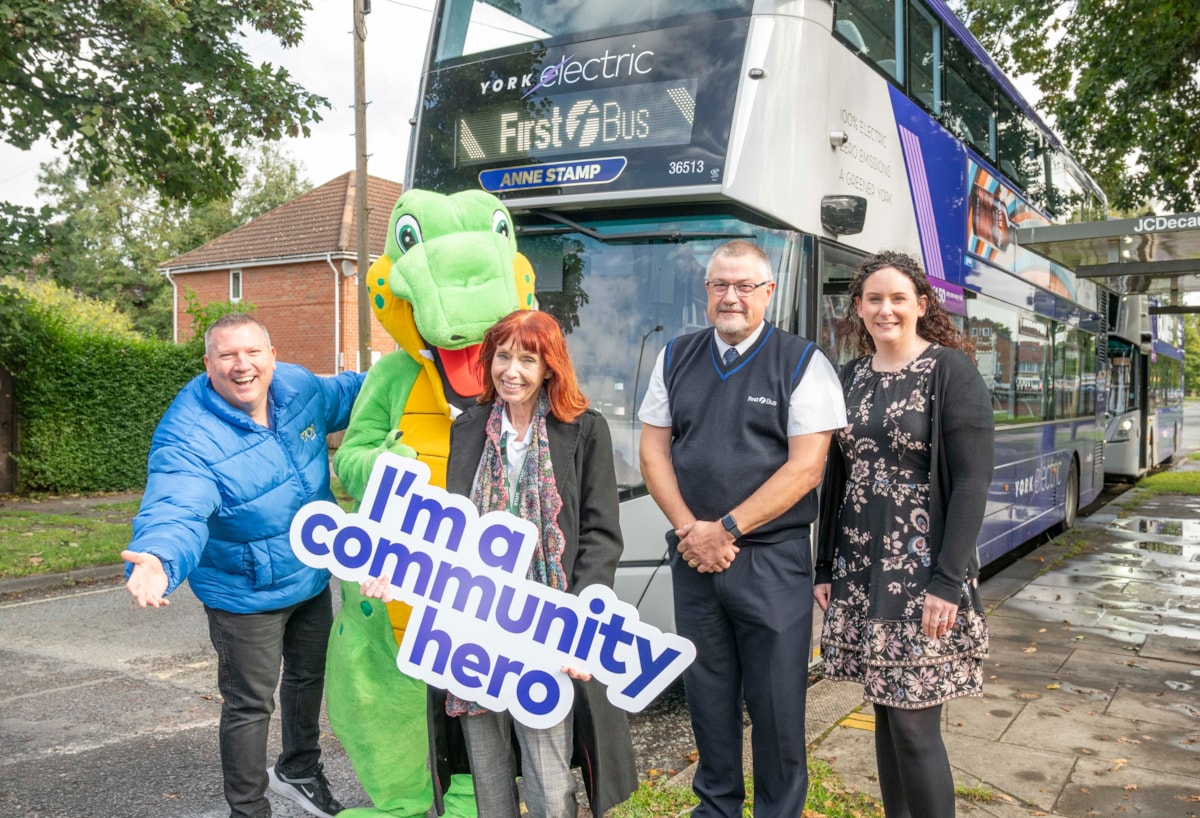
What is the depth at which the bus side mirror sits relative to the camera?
16.6 feet

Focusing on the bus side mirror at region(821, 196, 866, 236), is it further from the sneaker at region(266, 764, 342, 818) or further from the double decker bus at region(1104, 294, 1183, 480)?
the double decker bus at region(1104, 294, 1183, 480)

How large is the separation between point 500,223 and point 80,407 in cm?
1311

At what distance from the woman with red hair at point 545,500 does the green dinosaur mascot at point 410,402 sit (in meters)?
0.46

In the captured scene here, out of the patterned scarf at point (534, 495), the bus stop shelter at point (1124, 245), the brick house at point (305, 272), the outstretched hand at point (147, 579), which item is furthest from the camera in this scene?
the brick house at point (305, 272)

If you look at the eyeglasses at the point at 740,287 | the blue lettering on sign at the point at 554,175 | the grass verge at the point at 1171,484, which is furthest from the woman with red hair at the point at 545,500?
the grass verge at the point at 1171,484

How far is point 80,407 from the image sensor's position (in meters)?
14.6

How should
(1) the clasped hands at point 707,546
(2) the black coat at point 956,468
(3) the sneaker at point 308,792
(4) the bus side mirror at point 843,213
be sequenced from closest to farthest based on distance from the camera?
(2) the black coat at point 956,468 < (1) the clasped hands at point 707,546 < (3) the sneaker at point 308,792 < (4) the bus side mirror at point 843,213

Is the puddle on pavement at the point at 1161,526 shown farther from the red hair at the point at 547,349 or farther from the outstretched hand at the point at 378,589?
the outstretched hand at the point at 378,589

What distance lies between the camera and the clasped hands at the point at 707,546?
3057 mm

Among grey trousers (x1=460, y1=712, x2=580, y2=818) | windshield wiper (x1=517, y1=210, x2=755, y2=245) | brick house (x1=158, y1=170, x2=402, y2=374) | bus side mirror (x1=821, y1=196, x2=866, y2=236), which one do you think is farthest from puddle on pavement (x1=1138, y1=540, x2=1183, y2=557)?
brick house (x1=158, y1=170, x2=402, y2=374)

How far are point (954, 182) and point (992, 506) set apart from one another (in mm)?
2697

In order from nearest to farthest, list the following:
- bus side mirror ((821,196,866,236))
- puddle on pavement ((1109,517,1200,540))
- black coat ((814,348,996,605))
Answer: black coat ((814,348,996,605))
bus side mirror ((821,196,866,236))
puddle on pavement ((1109,517,1200,540))

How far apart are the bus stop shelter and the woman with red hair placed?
16.6 ft

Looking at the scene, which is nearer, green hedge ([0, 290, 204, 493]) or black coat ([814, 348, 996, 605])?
black coat ([814, 348, 996, 605])
